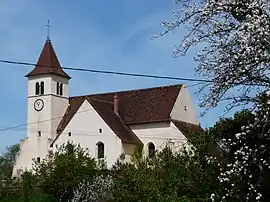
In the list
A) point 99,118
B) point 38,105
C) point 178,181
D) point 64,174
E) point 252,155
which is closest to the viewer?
point 252,155

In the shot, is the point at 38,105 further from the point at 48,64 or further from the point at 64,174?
the point at 64,174

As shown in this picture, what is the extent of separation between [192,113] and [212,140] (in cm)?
3550

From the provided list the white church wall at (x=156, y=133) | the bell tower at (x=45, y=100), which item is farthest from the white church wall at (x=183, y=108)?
the bell tower at (x=45, y=100)

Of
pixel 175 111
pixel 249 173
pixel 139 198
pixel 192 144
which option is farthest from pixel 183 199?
pixel 175 111

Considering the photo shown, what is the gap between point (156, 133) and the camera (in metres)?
51.6

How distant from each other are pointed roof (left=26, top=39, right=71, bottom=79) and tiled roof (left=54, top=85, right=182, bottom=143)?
12.8ft

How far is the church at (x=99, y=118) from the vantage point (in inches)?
1986

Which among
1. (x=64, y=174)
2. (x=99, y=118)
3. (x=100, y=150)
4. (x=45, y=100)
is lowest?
(x=64, y=174)

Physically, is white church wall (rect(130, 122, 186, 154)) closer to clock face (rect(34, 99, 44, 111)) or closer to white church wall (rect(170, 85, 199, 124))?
white church wall (rect(170, 85, 199, 124))

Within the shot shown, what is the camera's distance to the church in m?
50.4

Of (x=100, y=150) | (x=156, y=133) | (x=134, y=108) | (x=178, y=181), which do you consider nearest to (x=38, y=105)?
(x=100, y=150)

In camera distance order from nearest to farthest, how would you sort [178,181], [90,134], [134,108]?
[178,181]
[90,134]
[134,108]

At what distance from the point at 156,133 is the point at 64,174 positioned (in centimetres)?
1630

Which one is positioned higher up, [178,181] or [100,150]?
[100,150]
